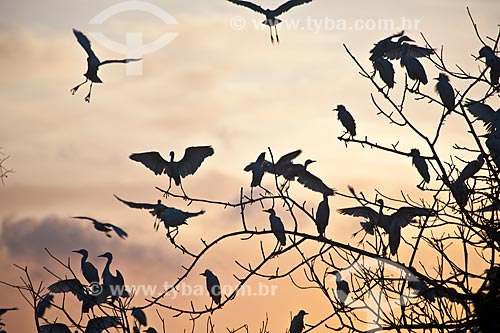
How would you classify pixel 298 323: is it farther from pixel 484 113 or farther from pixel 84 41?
pixel 84 41

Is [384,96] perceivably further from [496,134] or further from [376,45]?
[376,45]

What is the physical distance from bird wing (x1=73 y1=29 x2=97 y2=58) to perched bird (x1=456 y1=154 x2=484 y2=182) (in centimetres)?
542

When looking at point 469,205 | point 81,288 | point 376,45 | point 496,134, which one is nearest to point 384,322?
point 469,205

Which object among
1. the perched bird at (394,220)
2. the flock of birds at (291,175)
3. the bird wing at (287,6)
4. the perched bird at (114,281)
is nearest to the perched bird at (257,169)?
the flock of birds at (291,175)

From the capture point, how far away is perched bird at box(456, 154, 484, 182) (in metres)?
9.89

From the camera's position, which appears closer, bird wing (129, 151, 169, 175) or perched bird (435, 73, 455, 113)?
perched bird (435, 73, 455, 113)

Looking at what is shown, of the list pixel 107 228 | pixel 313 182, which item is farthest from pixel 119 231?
pixel 313 182

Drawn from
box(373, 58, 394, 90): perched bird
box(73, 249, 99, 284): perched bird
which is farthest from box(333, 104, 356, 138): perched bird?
box(73, 249, 99, 284): perched bird

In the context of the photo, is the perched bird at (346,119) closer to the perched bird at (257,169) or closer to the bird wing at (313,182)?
the bird wing at (313,182)

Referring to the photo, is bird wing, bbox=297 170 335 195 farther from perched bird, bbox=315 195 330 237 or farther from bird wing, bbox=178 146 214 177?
bird wing, bbox=178 146 214 177

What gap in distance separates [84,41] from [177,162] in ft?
6.81

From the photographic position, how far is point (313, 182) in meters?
13.2

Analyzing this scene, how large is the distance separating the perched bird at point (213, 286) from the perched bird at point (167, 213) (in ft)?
6.82

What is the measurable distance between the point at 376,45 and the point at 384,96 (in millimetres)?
4281
